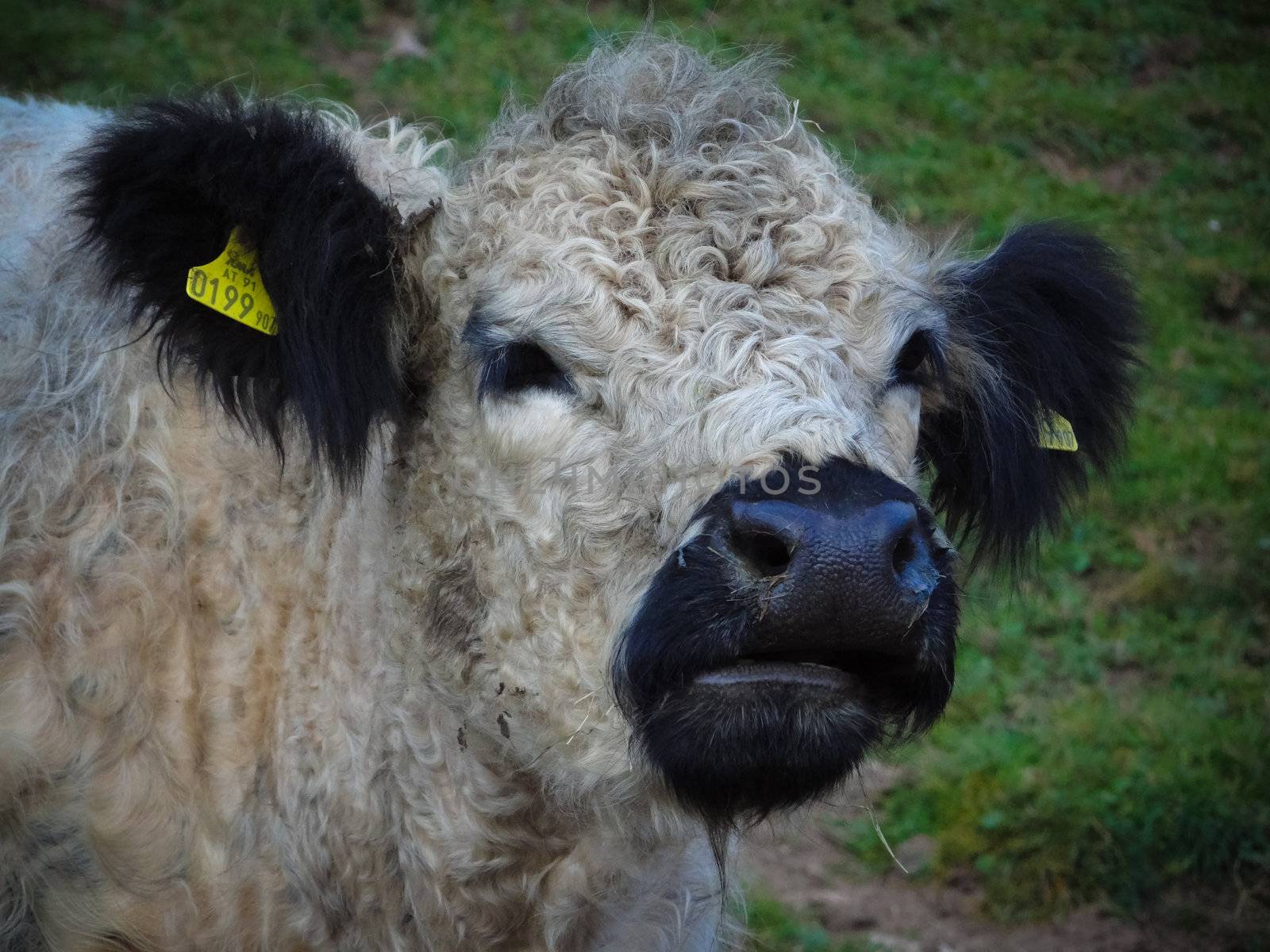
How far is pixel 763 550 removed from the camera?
238 centimetres

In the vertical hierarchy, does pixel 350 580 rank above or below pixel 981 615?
above

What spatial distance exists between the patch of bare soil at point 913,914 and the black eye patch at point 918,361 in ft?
7.36

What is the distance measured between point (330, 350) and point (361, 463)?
28 cm

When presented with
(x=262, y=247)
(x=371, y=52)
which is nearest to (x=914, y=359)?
(x=262, y=247)

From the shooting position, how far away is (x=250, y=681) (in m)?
3.24

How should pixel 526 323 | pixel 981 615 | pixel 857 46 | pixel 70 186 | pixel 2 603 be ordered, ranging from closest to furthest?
pixel 526 323 < pixel 2 603 < pixel 70 186 < pixel 981 615 < pixel 857 46

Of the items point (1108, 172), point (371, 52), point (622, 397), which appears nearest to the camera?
point (622, 397)

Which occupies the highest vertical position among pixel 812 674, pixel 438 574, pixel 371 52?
pixel 812 674

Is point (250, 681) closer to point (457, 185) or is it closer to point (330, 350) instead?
Result: point (330, 350)

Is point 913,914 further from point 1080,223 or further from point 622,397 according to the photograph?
point 622,397

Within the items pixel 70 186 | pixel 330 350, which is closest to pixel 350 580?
pixel 330 350

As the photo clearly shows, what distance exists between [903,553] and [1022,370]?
148cm

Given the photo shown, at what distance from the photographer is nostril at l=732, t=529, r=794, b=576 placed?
2352mm

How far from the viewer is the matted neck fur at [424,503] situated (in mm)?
2732
